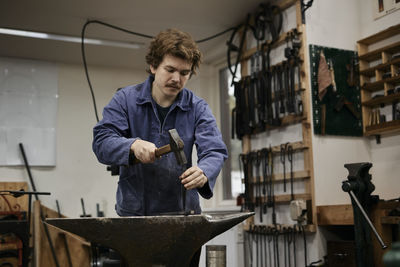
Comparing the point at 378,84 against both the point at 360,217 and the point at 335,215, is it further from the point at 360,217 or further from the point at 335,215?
the point at 360,217

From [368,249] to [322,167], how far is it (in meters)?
1.28

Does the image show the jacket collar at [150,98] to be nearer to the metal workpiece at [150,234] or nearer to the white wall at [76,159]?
the metal workpiece at [150,234]

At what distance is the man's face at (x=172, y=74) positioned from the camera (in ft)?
6.53

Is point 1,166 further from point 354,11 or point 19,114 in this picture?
point 354,11

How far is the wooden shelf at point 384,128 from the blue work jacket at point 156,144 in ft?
6.53

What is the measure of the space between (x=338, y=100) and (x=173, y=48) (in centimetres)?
227

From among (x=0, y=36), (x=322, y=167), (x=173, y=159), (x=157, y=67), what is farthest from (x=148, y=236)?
(x=0, y=36)

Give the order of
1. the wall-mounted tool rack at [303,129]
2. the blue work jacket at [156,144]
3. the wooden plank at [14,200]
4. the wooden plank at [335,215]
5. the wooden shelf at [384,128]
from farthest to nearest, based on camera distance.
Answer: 1. the wooden plank at [14,200]
2. the wall-mounted tool rack at [303,129]
3. the wooden shelf at [384,128]
4. the wooden plank at [335,215]
5. the blue work jacket at [156,144]

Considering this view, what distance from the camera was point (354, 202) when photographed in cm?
254

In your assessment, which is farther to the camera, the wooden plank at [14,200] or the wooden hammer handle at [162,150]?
the wooden plank at [14,200]

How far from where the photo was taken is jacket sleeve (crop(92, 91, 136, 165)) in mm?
1805

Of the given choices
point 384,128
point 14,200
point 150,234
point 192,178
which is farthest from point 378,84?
point 14,200

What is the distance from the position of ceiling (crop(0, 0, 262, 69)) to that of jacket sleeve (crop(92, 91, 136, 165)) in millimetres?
2521

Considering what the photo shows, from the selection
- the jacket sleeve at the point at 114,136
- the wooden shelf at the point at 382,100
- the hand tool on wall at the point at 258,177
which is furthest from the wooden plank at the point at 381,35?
the jacket sleeve at the point at 114,136
